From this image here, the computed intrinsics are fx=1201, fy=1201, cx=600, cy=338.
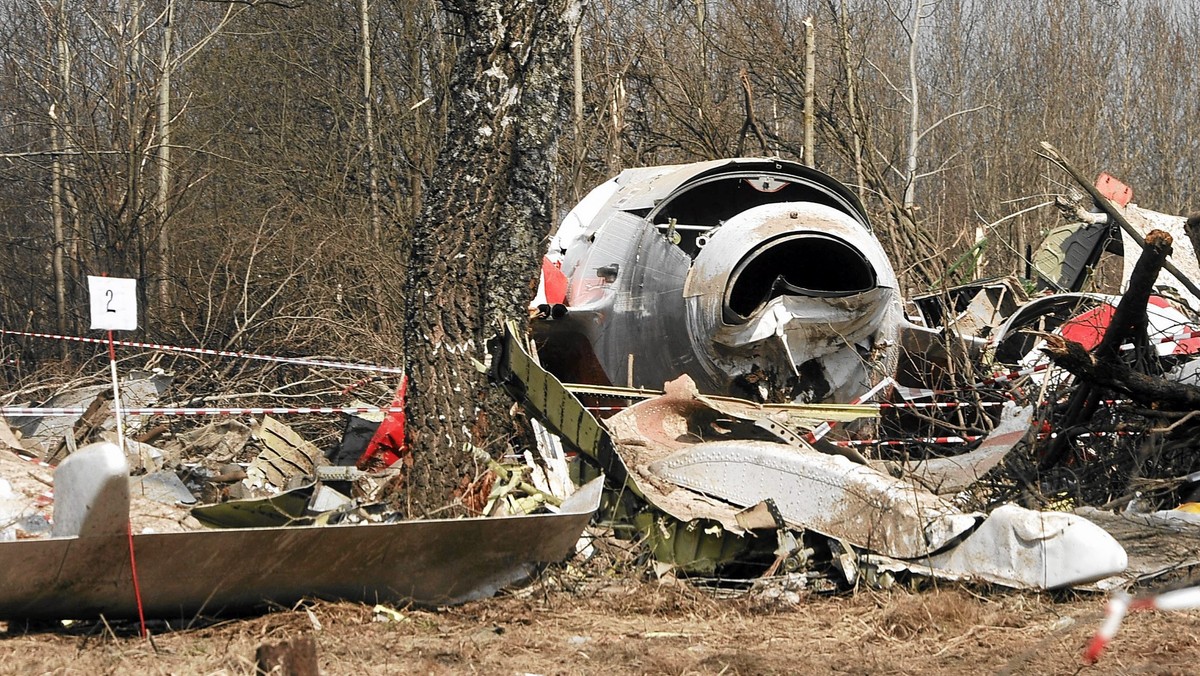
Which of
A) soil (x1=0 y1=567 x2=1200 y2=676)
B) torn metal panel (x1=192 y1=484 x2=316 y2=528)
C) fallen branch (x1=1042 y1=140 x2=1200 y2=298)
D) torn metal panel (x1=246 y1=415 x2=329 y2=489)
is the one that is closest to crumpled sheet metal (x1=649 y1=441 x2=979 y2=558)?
soil (x1=0 y1=567 x2=1200 y2=676)

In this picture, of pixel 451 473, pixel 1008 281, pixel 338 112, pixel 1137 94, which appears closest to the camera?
pixel 451 473

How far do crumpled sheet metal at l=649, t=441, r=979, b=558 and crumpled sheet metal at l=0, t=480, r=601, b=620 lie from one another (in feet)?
2.87

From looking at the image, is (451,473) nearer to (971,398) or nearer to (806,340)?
(806,340)

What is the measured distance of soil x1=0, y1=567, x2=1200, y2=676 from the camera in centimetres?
373

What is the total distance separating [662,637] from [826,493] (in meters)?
1.19

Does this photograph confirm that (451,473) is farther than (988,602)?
Yes

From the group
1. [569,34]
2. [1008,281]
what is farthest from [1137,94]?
[569,34]

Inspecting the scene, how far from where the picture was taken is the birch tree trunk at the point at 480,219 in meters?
5.60

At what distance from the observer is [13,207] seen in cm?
1561

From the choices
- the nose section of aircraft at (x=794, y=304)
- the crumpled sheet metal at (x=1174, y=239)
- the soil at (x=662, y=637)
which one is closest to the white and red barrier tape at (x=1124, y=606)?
the soil at (x=662, y=637)

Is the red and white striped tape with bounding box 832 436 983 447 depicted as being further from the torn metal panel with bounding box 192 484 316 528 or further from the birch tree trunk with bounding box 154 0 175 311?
the birch tree trunk with bounding box 154 0 175 311

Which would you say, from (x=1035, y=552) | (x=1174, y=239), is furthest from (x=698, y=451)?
(x=1174, y=239)

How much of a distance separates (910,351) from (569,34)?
2.88 metres

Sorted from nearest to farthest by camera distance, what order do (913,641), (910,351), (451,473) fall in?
(913,641) → (451,473) → (910,351)
